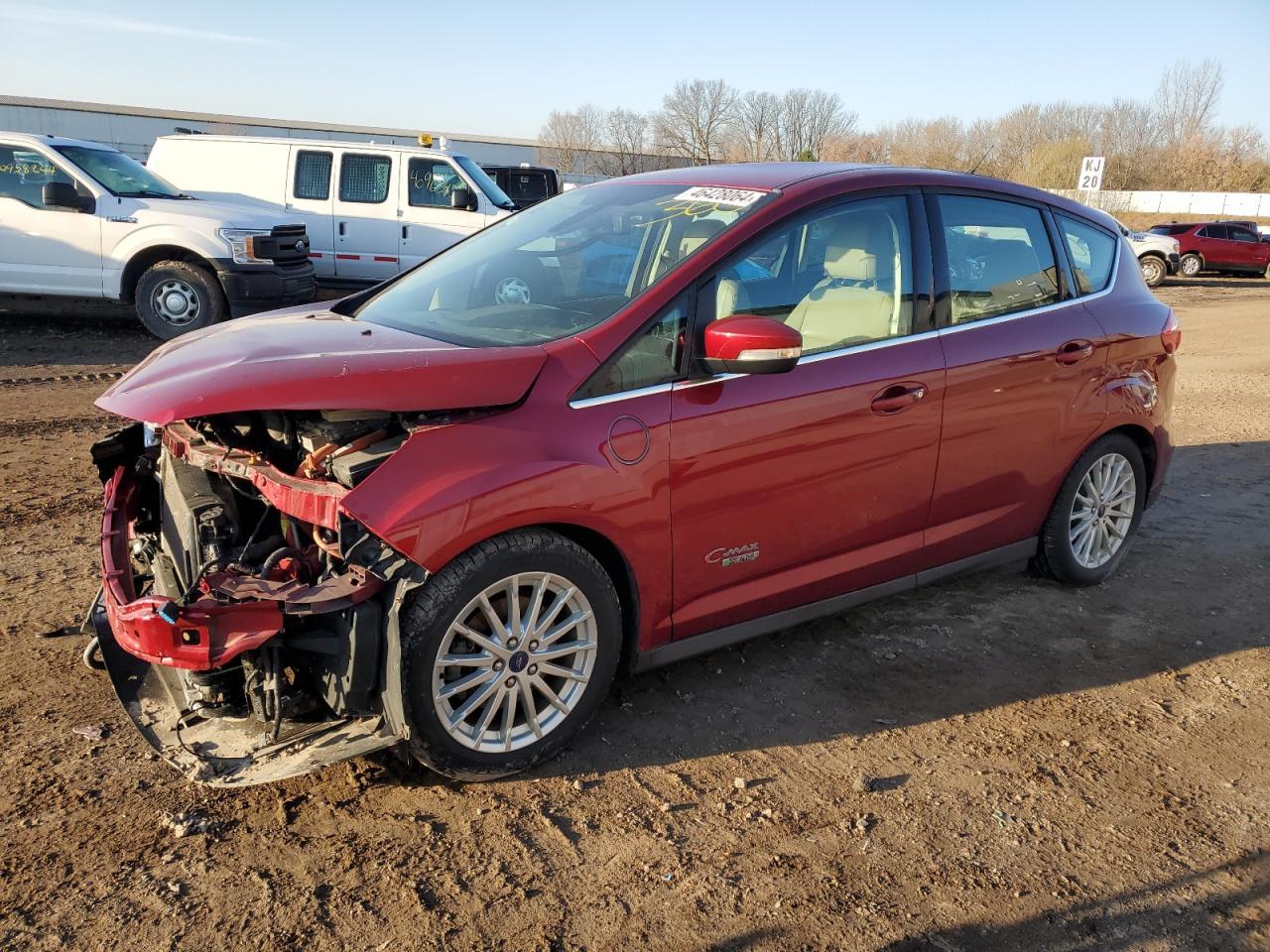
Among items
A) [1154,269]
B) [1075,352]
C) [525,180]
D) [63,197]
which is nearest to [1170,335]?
[1075,352]

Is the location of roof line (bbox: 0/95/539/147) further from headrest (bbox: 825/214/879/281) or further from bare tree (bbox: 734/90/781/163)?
headrest (bbox: 825/214/879/281)

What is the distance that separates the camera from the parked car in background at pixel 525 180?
19484 millimetres

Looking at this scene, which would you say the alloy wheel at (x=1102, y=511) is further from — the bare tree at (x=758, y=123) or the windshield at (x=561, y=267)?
the bare tree at (x=758, y=123)

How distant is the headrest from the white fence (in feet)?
172

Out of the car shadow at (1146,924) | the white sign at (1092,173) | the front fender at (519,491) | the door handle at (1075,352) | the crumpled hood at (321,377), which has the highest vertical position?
the white sign at (1092,173)

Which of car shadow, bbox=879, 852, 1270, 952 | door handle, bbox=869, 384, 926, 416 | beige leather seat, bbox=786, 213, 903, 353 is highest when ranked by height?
beige leather seat, bbox=786, 213, 903, 353

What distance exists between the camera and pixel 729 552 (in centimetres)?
356

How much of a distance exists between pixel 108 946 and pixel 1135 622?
4.35 meters

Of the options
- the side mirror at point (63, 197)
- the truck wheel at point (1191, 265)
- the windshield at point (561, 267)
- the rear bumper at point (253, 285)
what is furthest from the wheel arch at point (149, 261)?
the truck wheel at point (1191, 265)

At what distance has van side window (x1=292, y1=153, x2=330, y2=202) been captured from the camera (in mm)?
12375

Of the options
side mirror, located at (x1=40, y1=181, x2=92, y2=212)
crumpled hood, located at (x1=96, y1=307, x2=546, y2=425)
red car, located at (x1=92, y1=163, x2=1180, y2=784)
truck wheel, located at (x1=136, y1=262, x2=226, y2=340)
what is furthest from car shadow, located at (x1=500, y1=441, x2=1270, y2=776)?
side mirror, located at (x1=40, y1=181, x2=92, y2=212)

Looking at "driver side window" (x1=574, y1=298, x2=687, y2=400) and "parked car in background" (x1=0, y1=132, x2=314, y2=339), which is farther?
"parked car in background" (x1=0, y1=132, x2=314, y2=339)

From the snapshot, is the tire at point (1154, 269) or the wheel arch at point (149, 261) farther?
the tire at point (1154, 269)

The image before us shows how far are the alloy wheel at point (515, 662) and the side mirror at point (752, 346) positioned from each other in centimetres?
90
